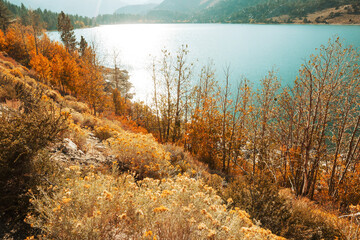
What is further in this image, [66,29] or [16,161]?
[66,29]

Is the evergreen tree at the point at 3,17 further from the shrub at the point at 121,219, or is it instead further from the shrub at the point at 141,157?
the shrub at the point at 121,219

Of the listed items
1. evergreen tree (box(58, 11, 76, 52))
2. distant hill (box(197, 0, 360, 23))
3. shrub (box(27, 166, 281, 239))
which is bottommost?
shrub (box(27, 166, 281, 239))

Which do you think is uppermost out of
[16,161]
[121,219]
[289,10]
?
[289,10]

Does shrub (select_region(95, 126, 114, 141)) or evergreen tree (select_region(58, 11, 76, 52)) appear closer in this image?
shrub (select_region(95, 126, 114, 141))

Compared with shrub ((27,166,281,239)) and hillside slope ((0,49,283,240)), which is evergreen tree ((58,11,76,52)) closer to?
hillside slope ((0,49,283,240))

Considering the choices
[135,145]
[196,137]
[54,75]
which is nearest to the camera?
[135,145]

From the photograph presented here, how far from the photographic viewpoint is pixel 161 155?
6418 mm

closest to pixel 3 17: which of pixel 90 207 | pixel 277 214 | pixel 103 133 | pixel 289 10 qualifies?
pixel 103 133

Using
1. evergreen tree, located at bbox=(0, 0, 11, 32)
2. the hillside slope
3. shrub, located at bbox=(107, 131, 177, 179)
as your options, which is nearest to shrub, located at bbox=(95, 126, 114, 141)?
shrub, located at bbox=(107, 131, 177, 179)

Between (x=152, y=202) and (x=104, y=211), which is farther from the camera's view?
(x=152, y=202)

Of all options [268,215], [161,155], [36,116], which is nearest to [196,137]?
[161,155]

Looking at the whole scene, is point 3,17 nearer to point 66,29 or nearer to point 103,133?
point 66,29

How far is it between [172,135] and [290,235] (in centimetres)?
1419

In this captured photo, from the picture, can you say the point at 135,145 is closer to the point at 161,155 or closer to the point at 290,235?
the point at 161,155
